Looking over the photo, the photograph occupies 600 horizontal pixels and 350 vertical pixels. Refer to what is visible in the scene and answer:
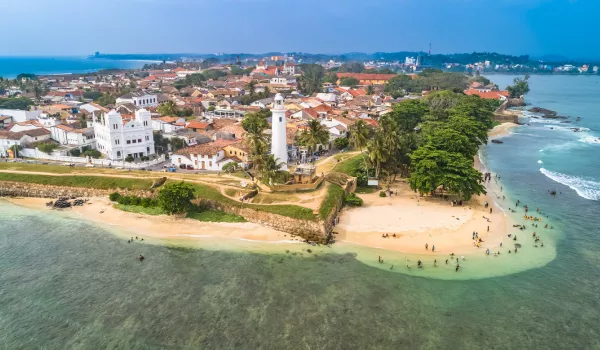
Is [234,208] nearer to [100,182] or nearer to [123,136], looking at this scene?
[100,182]

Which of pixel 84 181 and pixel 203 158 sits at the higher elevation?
pixel 203 158

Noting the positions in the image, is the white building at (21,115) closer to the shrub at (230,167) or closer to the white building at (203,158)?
the white building at (203,158)

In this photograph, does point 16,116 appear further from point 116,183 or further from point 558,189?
point 558,189

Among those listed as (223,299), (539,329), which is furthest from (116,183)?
(539,329)

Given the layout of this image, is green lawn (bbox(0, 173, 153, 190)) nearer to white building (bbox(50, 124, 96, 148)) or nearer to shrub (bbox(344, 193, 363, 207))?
white building (bbox(50, 124, 96, 148))

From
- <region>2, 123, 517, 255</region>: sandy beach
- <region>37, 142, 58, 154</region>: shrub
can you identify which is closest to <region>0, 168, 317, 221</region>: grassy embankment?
<region>2, 123, 517, 255</region>: sandy beach

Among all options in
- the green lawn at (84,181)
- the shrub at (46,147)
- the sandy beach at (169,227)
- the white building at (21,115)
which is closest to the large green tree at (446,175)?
the sandy beach at (169,227)

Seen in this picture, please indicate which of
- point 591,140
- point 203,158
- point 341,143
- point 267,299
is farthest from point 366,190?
point 591,140
